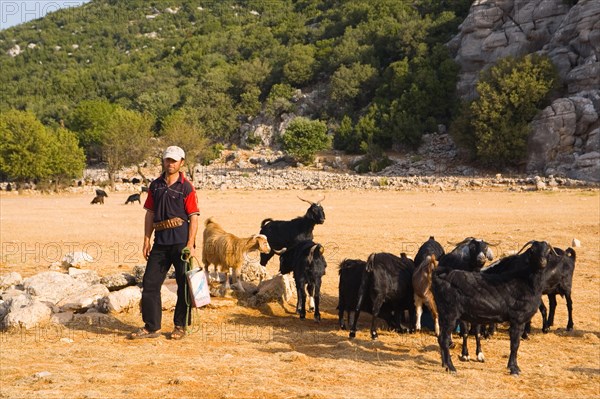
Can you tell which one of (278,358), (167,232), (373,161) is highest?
(373,161)

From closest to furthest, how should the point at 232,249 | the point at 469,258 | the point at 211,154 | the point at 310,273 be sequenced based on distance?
1. the point at 469,258
2. the point at 310,273
3. the point at 232,249
4. the point at 211,154

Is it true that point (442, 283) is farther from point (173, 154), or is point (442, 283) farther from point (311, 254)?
point (173, 154)

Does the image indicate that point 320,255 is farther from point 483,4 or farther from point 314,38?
point 314,38

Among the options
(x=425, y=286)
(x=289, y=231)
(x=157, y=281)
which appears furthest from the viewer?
(x=289, y=231)

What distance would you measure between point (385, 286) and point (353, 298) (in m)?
0.52

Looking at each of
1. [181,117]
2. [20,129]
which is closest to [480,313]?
[20,129]

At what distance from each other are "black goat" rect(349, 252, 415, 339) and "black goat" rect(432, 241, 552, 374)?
1308 mm

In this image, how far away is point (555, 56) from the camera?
42125mm

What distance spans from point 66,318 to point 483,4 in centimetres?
5009

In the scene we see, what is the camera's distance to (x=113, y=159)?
154ft

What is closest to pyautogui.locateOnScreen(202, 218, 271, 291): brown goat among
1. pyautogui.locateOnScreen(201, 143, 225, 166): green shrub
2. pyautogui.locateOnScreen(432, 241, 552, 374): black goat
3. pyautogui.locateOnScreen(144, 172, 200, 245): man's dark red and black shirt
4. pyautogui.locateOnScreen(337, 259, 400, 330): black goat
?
pyautogui.locateOnScreen(337, 259, 400, 330): black goat

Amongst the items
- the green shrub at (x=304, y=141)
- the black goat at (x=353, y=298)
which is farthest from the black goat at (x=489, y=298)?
the green shrub at (x=304, y=141)

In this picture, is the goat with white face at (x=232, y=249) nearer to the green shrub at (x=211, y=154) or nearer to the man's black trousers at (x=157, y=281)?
the man's black trousers at (x=157, y=281)

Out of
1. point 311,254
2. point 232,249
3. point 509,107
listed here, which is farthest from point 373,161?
point 311,254
